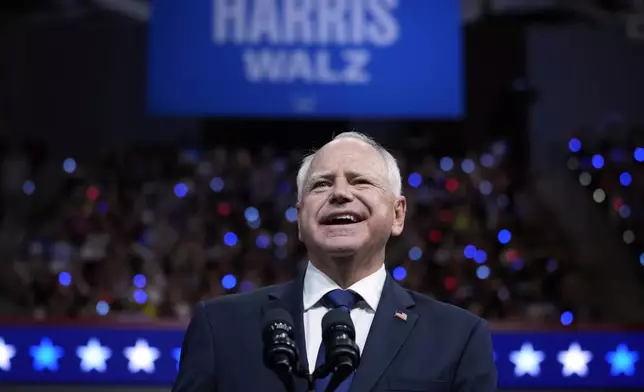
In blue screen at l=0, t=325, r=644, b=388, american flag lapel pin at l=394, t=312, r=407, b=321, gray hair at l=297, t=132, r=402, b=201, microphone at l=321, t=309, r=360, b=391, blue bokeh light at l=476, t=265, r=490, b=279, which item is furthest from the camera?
blue bokeh light at l=476, t=265, r=490, b=279

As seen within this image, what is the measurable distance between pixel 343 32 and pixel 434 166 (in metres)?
1.34

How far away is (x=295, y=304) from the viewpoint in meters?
1.60

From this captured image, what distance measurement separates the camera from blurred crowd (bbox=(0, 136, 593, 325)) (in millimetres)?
5617

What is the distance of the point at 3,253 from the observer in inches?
253

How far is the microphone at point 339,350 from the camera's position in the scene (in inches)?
51.2

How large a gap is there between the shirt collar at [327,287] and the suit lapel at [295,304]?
1 centimetres

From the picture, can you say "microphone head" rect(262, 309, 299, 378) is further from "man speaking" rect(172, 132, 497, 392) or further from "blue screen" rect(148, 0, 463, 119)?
"blue screen" rect(148, 0, 463, 119)

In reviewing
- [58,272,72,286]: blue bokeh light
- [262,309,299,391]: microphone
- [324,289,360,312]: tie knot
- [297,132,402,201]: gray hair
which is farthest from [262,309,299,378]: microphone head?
[58,272,72,286]: blue bokeh light

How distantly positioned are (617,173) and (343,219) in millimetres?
5501

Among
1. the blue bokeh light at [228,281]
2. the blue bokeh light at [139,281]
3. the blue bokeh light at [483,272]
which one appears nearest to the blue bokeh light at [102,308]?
the blue bokeh light at [139,281]

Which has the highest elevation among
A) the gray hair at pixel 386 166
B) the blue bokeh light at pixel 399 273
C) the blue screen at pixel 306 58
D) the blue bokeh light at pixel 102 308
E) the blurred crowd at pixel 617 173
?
the blue screen at pixel 306 58

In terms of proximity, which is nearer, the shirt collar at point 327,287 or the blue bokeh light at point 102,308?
the shirt collar at point 327,287

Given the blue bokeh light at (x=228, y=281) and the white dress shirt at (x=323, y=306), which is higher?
the white dress shirt at (x=323, y=306)

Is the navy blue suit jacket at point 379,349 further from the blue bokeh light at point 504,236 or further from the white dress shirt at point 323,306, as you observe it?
the blue bokeh light at point 504,236
